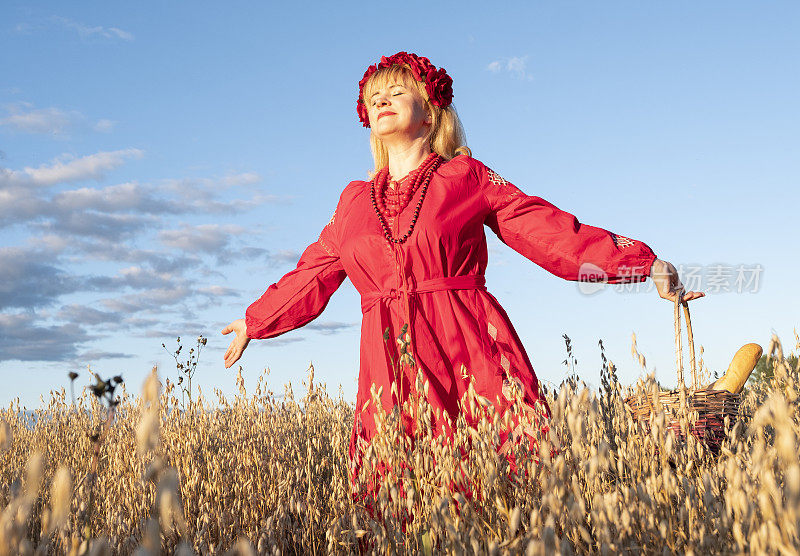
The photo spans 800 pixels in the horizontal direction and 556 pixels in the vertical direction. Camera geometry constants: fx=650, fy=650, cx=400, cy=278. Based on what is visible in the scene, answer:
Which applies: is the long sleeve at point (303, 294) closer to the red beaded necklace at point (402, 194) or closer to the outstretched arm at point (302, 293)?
the outstretched arm at point (302, 293)

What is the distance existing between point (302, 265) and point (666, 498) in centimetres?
218

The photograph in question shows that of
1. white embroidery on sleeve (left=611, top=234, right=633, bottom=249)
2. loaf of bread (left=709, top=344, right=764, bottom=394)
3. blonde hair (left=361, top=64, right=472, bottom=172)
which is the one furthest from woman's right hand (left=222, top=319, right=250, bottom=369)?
loaf of bread (left=709, top=344, right=764, bottom=394)

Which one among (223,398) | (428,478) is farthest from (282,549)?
(223,398)

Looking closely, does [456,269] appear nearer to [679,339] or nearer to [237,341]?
[679,339]

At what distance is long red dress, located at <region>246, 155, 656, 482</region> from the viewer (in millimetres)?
2467

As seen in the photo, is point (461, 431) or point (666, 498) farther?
point (461, 431)

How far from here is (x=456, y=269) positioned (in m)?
2.63

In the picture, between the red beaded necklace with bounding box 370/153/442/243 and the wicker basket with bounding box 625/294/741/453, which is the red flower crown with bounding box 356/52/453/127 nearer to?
the red beaded necklace with bounding box 370/153/442/243

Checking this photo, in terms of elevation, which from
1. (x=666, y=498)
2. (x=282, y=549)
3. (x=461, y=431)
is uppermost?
(x=461, y=431)

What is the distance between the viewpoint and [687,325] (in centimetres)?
238

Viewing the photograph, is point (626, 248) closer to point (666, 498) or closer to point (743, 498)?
point (666, 498)

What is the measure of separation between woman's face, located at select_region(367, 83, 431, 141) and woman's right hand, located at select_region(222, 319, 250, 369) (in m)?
1.17

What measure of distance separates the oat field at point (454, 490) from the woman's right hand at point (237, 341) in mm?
196

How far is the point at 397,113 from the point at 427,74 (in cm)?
25
